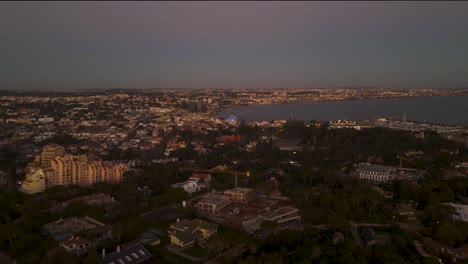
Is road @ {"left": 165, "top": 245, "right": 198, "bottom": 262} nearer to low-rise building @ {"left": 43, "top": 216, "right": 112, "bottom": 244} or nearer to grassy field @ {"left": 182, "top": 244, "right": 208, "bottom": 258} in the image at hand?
grassy field @ {"left": 182, "top": 244, "right": 208, "bottom": 258}

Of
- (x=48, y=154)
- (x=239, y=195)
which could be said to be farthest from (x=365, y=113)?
(x=48, y=154)

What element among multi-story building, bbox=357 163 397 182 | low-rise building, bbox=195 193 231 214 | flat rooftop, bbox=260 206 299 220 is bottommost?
multi-story building, bbox=357 163 397 182

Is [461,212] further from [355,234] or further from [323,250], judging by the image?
[323,250]

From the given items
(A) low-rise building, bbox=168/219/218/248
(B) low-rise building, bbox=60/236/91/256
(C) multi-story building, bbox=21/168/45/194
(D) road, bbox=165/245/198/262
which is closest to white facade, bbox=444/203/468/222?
(A) low-rise building, bbox=168/219/218/248

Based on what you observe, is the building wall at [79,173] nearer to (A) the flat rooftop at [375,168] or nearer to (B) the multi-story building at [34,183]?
(B) the multi-story building at [34,183]

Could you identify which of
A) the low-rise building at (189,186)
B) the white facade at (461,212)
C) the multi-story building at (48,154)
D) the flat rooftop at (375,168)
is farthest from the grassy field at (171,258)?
the flat rooftop at (375,168)

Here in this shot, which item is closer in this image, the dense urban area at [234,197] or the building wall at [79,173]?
the dense urban area at [234,197]

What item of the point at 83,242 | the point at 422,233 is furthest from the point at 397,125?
the point at 83,242
